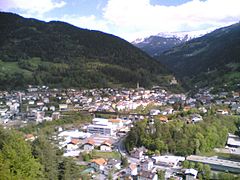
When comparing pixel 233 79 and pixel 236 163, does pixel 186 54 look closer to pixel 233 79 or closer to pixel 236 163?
pixel 233 79

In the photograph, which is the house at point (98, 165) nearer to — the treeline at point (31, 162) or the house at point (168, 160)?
the house at point (168, 160)

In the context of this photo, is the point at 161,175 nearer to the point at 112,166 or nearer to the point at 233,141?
the point at 112,166

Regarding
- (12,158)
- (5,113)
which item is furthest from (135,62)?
(12,158)

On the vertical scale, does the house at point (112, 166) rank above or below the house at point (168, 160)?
below

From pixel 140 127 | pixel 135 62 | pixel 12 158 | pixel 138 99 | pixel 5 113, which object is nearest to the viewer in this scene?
pixel 12 158

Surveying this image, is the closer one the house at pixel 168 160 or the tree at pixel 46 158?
the tree at pixel 46 158

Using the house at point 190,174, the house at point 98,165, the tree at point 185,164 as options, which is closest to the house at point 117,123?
the house at point 98,165

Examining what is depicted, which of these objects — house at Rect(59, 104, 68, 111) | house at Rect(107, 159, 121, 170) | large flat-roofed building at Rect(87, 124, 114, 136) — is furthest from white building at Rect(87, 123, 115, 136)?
house at Rect(107, 159, 121, 170)
